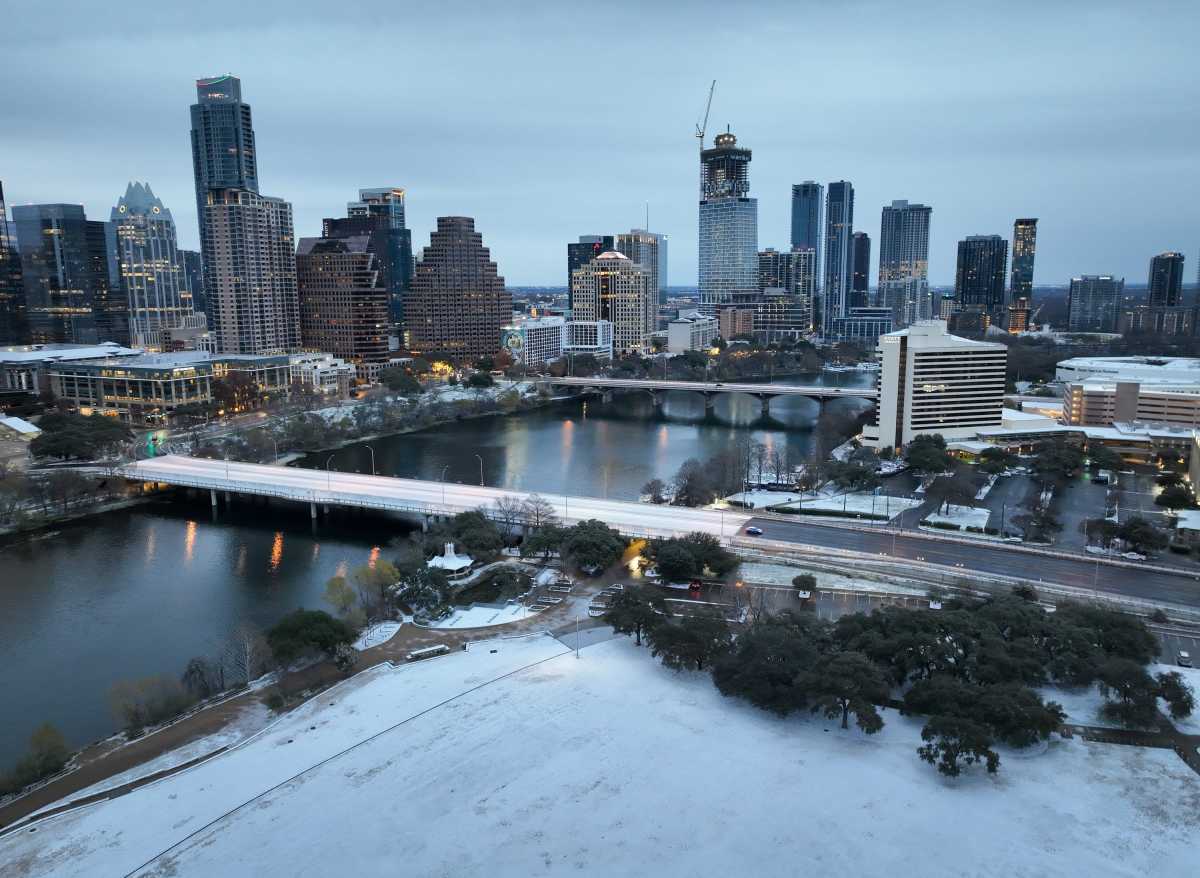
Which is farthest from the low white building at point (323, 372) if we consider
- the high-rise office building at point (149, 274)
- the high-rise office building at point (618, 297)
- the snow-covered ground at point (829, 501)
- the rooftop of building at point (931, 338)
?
the high-rise office building at point (618, 297)

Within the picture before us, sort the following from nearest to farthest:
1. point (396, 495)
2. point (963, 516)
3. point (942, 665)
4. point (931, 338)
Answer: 1. point (942, 665)
2. point (963, 516)
3. point (396, 495)
4. point (931, 338)

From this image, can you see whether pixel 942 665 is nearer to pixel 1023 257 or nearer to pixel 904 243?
pixel 1023 257

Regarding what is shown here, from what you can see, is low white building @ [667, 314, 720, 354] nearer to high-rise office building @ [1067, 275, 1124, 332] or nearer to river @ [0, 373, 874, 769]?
river @ [0, 373, 874, 769]

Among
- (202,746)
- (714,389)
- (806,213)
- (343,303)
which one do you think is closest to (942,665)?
(202,746)

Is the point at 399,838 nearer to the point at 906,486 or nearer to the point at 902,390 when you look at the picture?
the point at 906,486

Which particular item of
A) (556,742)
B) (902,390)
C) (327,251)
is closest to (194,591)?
(556,742)

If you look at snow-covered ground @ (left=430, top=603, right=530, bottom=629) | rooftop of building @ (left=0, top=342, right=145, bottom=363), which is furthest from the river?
rooftop of building @ (left=0, top=342, right=145, bottom=363)
